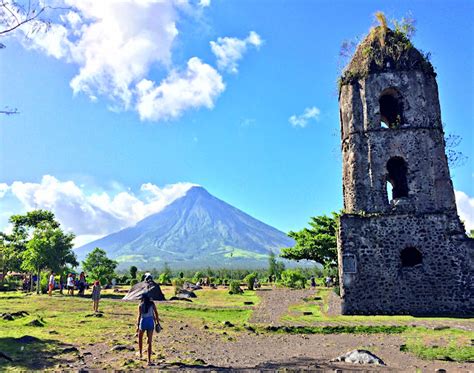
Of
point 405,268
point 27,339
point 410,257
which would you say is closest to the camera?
point 27,339

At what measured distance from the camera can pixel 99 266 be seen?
30359mm

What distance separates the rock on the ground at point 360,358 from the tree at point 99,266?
23.6m

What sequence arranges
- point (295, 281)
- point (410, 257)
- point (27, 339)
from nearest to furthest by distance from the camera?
1. point (27, 339)
2. point (410, 257)
3. point (295, 281)

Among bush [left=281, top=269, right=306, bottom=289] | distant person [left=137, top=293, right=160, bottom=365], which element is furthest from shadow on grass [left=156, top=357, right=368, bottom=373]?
bush [left=281, top=269, right=306, bottom=289]

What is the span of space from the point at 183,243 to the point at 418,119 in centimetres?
19155

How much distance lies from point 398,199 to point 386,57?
5156 mm

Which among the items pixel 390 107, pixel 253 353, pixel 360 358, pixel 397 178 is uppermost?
pixel 390 107

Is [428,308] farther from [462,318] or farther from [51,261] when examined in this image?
[51,261]

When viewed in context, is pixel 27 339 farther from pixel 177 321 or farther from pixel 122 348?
pixel 177 321

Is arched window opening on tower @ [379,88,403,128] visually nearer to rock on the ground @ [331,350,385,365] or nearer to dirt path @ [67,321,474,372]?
dirt path @ [67,321,474,372]

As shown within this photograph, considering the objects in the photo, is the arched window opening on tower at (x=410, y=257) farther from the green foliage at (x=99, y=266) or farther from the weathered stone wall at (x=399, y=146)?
the green foliage at (x=99, y=266)

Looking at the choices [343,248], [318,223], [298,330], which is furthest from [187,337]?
[318,223]

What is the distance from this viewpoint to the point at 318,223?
19.8m

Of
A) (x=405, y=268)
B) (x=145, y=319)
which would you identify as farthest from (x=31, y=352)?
(x=405, y=268)
